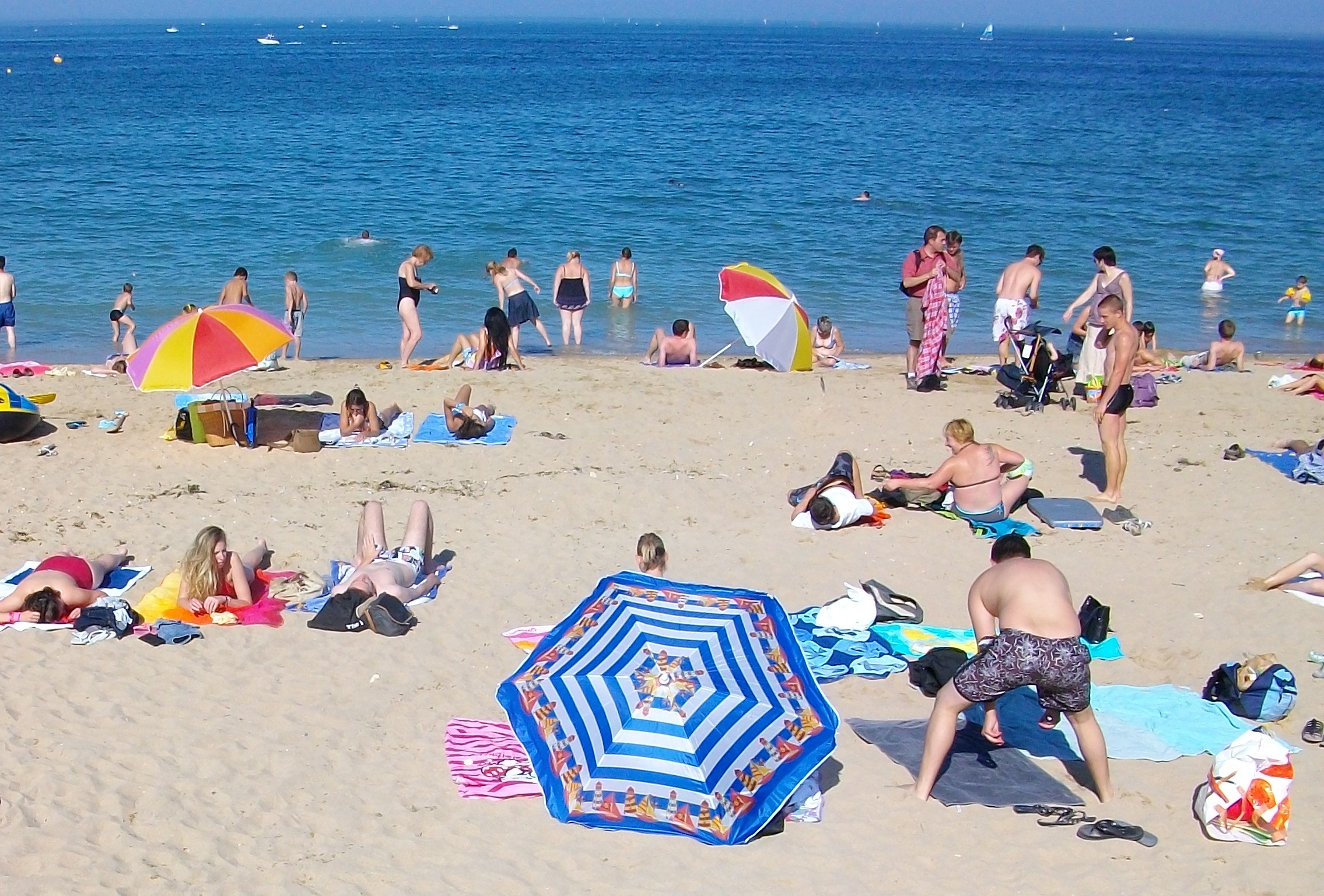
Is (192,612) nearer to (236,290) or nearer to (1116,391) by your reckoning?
(1116,391)

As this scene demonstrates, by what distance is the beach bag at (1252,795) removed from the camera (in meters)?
4.96

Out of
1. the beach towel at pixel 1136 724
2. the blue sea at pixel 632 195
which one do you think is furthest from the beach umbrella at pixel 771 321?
the beach towel at pixel 1136 724

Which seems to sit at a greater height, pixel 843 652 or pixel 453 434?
pixel 453 434

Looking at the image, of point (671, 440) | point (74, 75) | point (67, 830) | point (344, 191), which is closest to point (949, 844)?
point (67, 830)

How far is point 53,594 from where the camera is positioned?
6805mm

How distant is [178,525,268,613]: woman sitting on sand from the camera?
6.95 meters

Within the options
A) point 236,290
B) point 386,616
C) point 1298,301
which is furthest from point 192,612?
point 1298,301

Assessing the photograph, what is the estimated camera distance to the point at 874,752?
5.75 metres

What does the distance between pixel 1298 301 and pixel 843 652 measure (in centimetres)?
→ 1499

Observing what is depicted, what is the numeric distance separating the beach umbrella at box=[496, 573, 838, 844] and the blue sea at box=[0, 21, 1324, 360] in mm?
11150

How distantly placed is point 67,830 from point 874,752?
3539mm

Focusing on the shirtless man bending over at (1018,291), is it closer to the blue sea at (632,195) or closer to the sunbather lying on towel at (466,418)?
the blue sea at (632,195)

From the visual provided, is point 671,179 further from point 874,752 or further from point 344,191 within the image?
point 874,752

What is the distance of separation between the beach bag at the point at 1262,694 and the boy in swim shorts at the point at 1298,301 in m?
14.2
